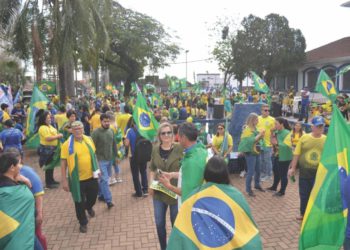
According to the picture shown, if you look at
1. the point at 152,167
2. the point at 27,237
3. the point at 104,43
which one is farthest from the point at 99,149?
the point at 104,43

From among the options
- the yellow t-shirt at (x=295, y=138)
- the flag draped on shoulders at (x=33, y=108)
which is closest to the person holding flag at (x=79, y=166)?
the yellow t-shirt at (x=295, y=138)

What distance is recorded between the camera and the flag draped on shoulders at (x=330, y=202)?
116 inches

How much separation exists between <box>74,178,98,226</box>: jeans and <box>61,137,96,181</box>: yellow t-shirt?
0.12 meters

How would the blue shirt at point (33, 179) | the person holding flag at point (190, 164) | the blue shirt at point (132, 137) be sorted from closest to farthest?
the person holding flag at point (190, 164) → the blue shirt at point (33, 179) → the blue shirt at point (132, 137)

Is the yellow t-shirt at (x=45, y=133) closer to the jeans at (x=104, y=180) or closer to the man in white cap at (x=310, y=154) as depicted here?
the jeans at (x=104, y=180)

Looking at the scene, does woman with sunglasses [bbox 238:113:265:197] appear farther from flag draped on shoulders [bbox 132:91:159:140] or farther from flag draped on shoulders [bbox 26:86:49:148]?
flag draped on shoulders [bbox 26:86:49:148]

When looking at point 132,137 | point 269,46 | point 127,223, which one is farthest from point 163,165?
point 269,46

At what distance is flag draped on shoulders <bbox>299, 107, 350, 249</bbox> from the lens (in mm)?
2943

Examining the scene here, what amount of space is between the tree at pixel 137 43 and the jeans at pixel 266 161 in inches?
872

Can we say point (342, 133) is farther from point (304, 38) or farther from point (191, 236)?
point (304, 38)

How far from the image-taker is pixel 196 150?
10.7 ft

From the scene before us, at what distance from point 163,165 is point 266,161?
4.33m

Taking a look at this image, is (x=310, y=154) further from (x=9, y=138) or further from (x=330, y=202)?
(x=9, y=138)

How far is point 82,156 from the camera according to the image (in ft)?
16.9
